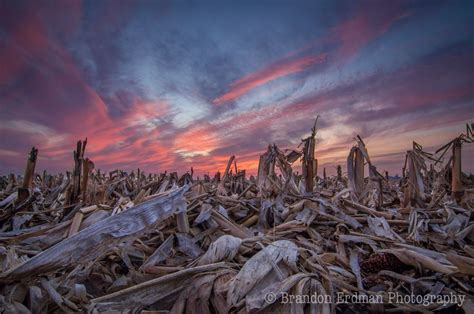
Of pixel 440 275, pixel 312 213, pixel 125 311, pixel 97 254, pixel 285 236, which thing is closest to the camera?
pixel 125 311

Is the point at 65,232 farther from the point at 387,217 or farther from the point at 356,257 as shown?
the point at 387,217

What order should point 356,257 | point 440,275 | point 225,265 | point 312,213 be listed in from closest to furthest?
point 225,265
point 440,275
point 356,257
point 312,213

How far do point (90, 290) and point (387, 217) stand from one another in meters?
4.75

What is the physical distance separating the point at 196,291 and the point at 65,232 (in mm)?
2346

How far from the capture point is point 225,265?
264cm

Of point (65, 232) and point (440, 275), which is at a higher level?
point (65, 232)

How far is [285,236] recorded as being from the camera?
4102 millimetres

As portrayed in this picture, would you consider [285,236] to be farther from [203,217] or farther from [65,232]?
[65,232]

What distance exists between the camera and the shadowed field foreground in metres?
2.20

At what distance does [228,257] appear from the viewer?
285 centimetres

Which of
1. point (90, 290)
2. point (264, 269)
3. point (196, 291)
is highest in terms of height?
point (264, 269)

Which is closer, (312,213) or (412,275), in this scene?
(412,275)

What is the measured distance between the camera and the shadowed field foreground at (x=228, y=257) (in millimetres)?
2199

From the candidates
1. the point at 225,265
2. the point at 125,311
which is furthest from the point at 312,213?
the point at 125,311
